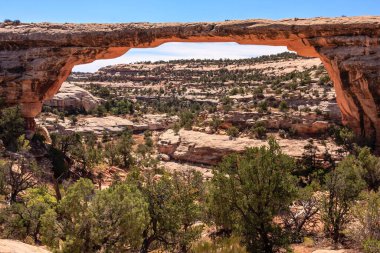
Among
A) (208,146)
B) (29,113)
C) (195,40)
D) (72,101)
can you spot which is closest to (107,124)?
(72,101)

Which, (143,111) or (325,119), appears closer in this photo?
(325,119)

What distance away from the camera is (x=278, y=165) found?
11.5 meters

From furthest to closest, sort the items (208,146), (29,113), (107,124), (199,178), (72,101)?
(72,101)
(107,124)
(208,146)
(29,113)
(199,178)

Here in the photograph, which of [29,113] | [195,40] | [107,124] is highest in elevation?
[195,40]

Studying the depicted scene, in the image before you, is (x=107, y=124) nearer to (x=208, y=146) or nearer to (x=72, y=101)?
(x=72, y=101)

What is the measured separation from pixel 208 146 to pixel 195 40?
10.8 metres

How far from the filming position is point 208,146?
1214 inches

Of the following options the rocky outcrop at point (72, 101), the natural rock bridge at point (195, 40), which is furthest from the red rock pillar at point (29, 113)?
the rocky outcrop at point (72, 101)

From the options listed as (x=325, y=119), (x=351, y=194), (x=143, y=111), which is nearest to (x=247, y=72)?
(x=143, y=111)

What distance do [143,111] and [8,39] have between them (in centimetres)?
3317

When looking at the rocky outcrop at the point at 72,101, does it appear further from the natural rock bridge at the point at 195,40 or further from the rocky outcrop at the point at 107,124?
the natural rock bridge at the point at 195,40

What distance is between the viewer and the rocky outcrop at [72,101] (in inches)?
1905

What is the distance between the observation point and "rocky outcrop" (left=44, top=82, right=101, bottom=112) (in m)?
48.4

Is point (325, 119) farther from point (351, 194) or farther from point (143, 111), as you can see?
point (143, 111)
